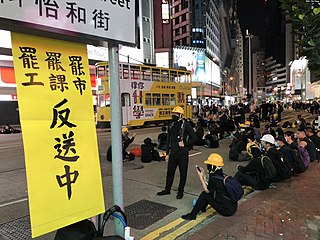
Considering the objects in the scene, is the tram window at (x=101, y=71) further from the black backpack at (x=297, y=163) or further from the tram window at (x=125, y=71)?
the black backpack at (x=297, y=163)

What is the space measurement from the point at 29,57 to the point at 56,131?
1.87ft

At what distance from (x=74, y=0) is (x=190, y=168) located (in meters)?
6.64

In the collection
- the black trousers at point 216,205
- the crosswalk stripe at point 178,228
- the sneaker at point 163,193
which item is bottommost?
the crosswalk stripe at point 178,228

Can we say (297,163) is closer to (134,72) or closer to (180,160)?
(180,160)

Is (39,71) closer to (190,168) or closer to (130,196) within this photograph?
(130,196)

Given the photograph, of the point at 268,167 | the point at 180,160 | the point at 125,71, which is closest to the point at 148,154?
the point at 180,160

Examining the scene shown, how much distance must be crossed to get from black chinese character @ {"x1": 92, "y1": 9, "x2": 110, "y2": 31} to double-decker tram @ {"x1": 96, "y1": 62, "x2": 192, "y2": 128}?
49.9 ft

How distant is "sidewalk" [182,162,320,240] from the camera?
4.11 meters

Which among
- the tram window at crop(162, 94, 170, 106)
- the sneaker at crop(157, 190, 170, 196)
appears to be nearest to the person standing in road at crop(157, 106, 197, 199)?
the sneaker at crop(157, 190, 170, 196)

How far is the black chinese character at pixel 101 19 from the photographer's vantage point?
240cm

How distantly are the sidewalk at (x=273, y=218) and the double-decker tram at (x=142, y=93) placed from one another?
13.3 metres

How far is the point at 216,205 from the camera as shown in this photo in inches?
183

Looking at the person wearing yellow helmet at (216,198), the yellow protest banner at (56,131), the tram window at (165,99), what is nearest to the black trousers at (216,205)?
the person wearing yellow helmet at (216,198)

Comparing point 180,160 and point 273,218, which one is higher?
point 180,160
